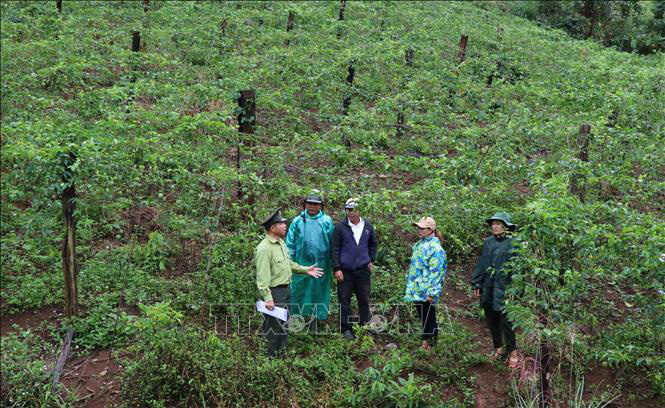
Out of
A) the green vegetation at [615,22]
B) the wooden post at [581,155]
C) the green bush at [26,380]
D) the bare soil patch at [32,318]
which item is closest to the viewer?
the green bush at [26,380]

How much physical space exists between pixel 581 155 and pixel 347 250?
3.91 m

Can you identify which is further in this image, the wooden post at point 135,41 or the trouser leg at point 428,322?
the wooden post at point 135,41

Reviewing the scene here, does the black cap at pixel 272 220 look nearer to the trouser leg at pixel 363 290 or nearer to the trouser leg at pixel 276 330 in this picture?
the trouser leg at pixel 276 330

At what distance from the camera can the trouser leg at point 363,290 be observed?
654cm

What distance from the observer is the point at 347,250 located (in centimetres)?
650

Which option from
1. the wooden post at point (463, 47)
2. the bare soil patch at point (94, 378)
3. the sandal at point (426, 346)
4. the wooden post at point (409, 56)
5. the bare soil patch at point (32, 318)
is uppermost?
the wooden post at point (463, 47)

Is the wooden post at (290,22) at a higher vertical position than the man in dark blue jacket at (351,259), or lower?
higher

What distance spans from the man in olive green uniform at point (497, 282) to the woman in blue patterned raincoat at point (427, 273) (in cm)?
40

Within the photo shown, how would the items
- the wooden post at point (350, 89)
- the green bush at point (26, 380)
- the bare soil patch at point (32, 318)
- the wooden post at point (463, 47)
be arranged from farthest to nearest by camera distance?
the wooden post at point (463, 47) → the wooden post at point (350, 89) → the bare soil patch at point (32, 318) → the green bush at point (26, 380)

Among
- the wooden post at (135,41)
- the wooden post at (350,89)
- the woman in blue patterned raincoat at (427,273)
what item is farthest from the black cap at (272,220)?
the wooden post at (135,41)

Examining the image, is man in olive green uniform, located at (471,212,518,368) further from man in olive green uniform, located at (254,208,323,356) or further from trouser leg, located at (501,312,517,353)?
man in olive green uniform, located at (254,208,323,356)

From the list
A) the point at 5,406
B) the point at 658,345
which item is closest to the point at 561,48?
the point at 658,345

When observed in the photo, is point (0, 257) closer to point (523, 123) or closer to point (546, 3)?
point (523, 123)

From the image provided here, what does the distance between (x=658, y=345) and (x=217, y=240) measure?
480cm
